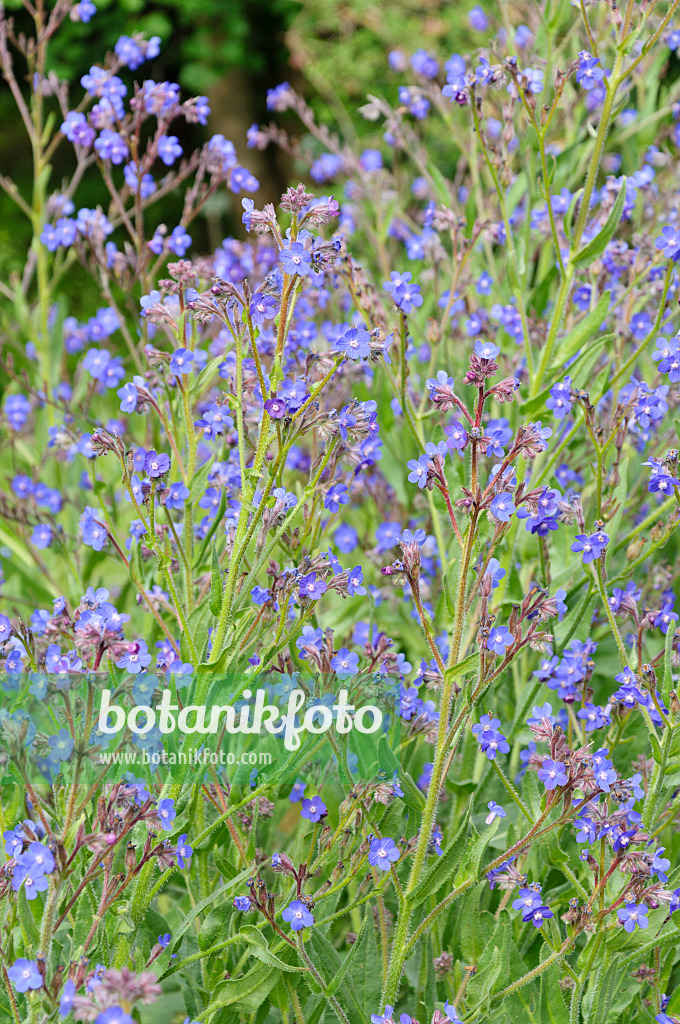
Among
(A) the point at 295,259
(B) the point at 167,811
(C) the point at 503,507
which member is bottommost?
A: (B) the point at 167,811

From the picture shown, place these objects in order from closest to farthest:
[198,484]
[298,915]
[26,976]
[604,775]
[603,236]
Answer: [26,976] → [298,915] → [604,775] → [198,484] → [603,236]

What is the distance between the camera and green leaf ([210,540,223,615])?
1754 millimetres

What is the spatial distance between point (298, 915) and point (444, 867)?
312 mm

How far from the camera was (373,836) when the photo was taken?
187 centimetres

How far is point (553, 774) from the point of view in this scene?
1.74 metres

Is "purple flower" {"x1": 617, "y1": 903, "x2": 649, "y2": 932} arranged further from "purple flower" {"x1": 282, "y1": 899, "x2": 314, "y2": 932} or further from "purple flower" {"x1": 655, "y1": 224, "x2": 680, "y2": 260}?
"purple flower" {"x1": 655, "y1": 224, "x2": 680, "y2": 260}

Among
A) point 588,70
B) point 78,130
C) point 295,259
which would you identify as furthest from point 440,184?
point 295,259

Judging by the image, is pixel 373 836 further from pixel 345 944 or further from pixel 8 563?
pixel 8 563

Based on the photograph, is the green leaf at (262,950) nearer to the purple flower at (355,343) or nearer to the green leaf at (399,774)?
the green leaf at (399,774)

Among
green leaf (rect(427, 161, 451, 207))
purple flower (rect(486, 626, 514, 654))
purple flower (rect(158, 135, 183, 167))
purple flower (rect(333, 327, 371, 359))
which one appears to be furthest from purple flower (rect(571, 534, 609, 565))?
purple flower (rect(158, 135, 183, 167))

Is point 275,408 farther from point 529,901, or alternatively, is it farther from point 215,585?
point 529,901

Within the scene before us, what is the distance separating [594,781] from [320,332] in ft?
7.43

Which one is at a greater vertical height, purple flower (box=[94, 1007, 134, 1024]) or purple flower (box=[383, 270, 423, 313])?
purple flower (box=[383, 270, 423, 313])

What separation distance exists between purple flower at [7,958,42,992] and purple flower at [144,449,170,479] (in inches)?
36.5
